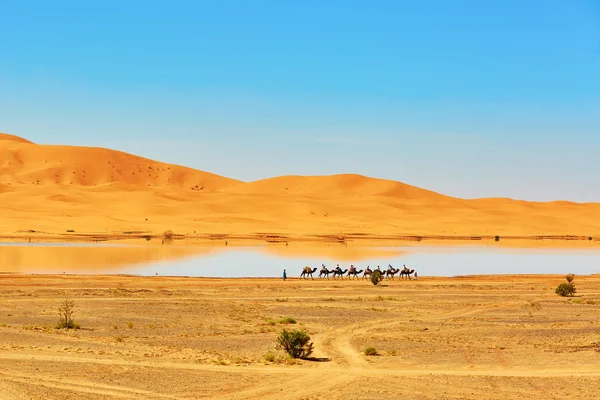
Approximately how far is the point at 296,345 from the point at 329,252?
49.5 meters

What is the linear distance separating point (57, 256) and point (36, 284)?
2083 cm

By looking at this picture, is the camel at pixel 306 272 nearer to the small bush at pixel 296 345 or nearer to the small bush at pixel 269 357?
the small bush at pixel 296 345

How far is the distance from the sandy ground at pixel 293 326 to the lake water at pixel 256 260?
9.97 meters

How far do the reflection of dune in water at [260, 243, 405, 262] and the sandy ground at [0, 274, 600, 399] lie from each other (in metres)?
24.6

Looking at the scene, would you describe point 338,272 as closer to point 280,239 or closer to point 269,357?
point 269,357

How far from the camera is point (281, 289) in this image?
37625mm

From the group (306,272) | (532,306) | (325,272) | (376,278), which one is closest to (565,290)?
(532,306)

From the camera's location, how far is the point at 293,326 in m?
25.5

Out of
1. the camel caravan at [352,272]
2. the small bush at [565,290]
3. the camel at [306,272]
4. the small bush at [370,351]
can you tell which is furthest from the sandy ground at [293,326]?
the camel caravan at [352,272]

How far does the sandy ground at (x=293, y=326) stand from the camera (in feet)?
53.9

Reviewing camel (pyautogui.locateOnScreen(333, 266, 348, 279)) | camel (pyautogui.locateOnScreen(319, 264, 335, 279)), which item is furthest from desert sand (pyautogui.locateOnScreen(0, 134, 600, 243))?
camel (pyautogui.locateOnScreen(333, 266, 348, 279))

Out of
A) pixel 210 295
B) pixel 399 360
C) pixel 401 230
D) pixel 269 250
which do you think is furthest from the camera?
pixel 401 230

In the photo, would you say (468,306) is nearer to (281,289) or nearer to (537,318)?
(537,318)

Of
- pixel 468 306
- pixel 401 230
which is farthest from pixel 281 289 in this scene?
pixel 401 230
